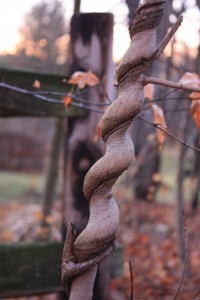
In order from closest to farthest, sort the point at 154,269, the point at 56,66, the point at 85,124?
1. the point at 85,124
2. the point at 154,269
3. the point at 56,66

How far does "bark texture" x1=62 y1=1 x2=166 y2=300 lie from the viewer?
776 mm

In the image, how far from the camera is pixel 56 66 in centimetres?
827

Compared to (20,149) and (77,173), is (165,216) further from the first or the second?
(20,149)

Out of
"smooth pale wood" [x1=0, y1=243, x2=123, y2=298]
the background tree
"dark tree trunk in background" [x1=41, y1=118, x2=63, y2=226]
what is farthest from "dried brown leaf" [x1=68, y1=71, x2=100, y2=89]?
the background tree

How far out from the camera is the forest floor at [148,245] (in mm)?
3980

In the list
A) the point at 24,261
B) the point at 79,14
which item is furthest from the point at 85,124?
the point at 24,261

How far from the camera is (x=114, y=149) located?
0.78m

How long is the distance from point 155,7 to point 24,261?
1655mm

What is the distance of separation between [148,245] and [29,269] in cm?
439

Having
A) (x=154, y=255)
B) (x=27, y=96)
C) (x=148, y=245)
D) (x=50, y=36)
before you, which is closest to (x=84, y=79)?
(x=27, y=96)

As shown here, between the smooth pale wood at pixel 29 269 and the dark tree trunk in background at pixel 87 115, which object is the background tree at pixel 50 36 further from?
the smooth pale wood at pixel 29 269

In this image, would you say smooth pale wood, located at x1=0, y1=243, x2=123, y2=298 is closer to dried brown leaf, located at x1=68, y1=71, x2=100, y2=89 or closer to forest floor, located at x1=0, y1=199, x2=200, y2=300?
forest floor, located at x1=0, y1=199, x2=200, y2=300

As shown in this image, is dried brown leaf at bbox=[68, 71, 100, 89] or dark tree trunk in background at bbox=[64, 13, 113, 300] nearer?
dried brown leaf at bbox=[68, 71, 100, 89]

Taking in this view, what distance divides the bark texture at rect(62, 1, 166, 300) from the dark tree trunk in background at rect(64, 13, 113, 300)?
132 centimetres
